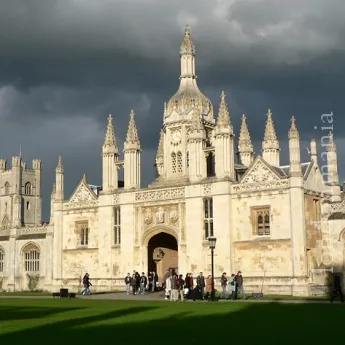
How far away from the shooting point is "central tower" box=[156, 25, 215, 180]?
5006 cm

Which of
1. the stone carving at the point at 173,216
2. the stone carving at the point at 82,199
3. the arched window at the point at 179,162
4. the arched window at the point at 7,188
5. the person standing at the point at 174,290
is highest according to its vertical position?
the arched window at the point at 7,188

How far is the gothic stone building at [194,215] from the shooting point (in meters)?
41.2

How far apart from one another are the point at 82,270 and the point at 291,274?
18.4m

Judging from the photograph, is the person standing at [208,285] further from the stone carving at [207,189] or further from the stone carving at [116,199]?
the stone carving at [116,199]

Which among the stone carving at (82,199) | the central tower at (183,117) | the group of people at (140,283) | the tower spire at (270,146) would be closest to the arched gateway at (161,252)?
the group of people at (140,283)

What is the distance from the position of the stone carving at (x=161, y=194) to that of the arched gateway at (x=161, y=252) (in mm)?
2809

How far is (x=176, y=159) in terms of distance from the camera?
50.5 metres

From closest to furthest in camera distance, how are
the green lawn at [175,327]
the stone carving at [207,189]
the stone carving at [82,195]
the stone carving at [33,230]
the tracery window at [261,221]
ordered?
the green lawn at [175,327], the tracery window at [261,221], the stone carving at [207,189], the stone carving at [82,195], the stone carving at [33,230]

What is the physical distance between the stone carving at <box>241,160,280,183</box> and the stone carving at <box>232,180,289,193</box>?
11.7 inches

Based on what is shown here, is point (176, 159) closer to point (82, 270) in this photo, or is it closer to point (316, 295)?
point (82, 270)

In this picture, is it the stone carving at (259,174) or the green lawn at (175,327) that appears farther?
the stone carving at (259,174)

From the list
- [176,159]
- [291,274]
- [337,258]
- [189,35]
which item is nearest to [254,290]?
[291,274]

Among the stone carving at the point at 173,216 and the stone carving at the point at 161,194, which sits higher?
the stone carving at the point at 161,194

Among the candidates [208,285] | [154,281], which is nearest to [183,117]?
[154,281]
